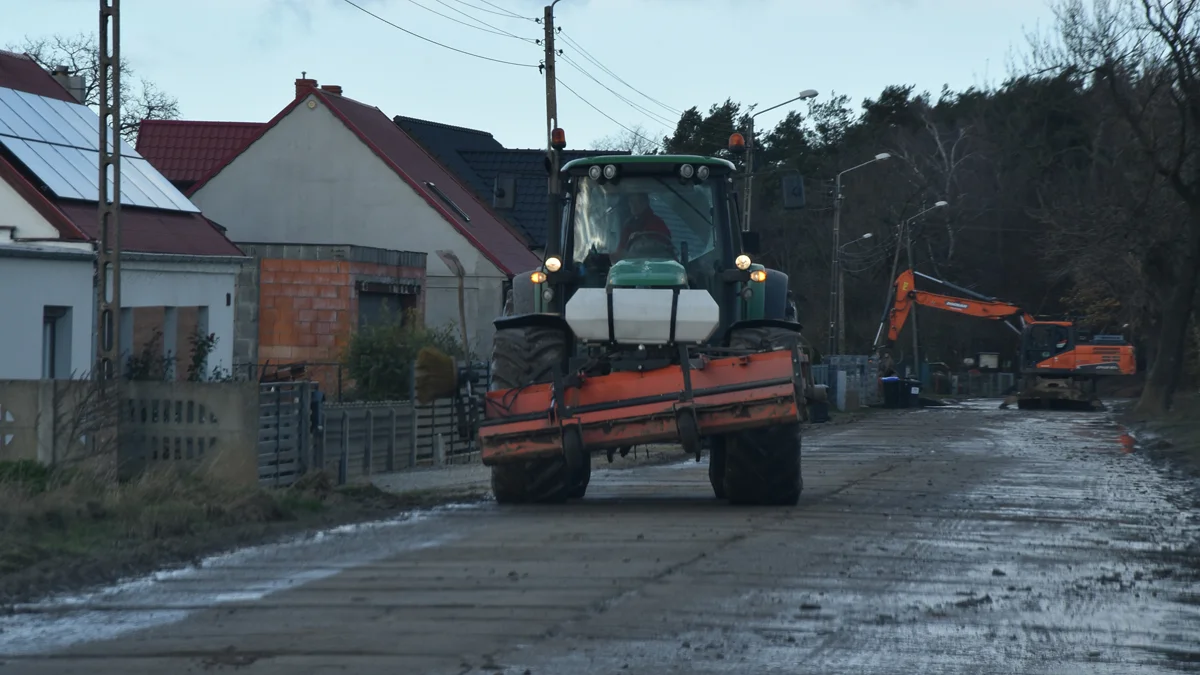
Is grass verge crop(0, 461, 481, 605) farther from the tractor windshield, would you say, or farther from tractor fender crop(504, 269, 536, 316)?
the tractor windshield

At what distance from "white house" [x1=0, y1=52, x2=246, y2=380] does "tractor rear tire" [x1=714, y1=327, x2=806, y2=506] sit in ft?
34.9

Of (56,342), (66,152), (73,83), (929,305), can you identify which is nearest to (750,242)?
(56,342)

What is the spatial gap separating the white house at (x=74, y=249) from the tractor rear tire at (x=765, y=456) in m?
10.6

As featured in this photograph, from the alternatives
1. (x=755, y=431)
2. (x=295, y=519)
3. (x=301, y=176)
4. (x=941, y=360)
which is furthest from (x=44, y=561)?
(x=941, y=360)

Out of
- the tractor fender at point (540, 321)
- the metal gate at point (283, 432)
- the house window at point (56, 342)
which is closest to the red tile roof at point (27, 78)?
the house window at point (56, 342)

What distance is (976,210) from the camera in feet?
244

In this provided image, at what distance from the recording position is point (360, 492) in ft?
51.9

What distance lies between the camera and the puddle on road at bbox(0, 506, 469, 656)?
8164 mm

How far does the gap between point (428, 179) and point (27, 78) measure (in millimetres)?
15117

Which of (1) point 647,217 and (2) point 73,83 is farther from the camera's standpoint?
(2) point 73,83

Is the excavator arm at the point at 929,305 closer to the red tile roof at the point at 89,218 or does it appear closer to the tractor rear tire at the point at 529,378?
the red tile roof at the point at 89,218

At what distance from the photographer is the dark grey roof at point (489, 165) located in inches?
1843

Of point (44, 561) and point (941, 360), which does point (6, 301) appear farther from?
point (941, 360)

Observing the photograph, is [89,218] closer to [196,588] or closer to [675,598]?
[196,588]
